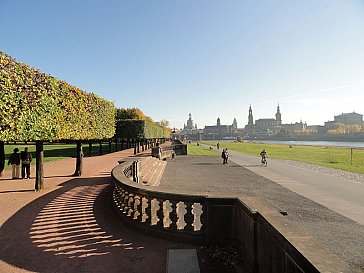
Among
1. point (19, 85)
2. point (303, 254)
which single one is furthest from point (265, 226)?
point (19, 85)

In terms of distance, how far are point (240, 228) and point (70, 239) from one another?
4692 millimetres

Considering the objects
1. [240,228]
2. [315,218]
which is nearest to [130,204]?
[240,228]

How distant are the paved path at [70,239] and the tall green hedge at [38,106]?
2967 mm

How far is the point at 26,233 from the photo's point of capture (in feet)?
21.9

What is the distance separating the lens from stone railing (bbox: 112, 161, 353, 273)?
2.87 metres

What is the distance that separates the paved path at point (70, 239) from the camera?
4.97 metres

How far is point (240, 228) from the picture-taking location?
5094 mm

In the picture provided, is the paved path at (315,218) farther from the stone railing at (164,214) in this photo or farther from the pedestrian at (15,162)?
the pedestrian at (15,162)

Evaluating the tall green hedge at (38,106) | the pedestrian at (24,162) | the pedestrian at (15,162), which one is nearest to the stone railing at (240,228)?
the tall green hedge at (38,106)

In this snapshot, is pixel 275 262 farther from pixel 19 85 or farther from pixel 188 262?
pixel 19 85

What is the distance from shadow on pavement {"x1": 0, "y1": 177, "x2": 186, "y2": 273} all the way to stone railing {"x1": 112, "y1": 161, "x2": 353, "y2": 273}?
47 centimetres

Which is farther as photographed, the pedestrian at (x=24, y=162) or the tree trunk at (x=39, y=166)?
the pedestrian at (x=24, y=162)

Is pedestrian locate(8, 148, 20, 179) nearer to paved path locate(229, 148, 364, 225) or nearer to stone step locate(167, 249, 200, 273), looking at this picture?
stone step locate(167, 249, 200, 273)

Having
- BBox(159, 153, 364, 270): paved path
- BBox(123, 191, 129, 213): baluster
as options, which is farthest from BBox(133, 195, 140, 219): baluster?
BBox(159, 153, 364, 270): paved path
